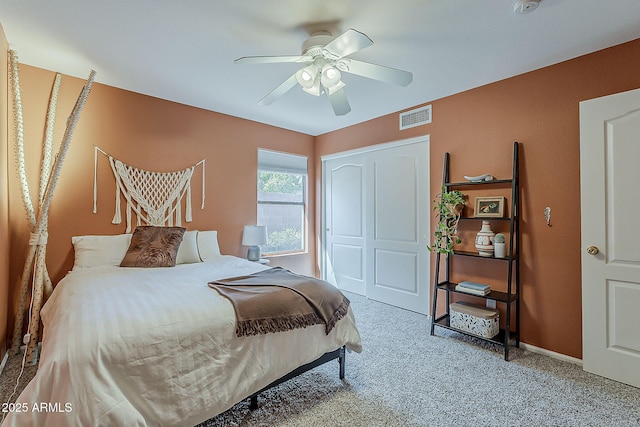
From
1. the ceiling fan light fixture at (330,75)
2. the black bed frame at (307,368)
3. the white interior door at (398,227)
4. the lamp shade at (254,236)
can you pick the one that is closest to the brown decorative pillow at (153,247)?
the lamp shade at (254,236)

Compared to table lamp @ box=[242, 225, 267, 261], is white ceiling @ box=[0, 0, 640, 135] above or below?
above

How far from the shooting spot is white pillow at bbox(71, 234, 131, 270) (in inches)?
107

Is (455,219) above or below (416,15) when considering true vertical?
below

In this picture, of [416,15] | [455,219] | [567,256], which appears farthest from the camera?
[455,219]

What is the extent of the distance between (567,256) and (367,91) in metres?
2.42

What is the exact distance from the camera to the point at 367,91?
10.5 feet

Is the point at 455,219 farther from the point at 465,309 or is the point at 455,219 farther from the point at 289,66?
the point at 289,66

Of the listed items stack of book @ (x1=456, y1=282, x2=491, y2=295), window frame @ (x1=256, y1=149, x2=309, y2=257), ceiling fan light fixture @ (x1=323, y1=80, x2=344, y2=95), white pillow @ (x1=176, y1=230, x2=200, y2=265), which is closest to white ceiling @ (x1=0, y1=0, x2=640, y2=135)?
ceiling fan light fixture @ (x1=323, y1=80, x2=344, y2=95)

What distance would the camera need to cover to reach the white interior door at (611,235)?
7.02 feet

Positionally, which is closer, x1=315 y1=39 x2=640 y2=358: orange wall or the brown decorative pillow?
x1=315 y1=39 x2=640 y2=358: orange wall

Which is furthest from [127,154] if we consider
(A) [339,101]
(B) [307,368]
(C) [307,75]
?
(B) [307,368]

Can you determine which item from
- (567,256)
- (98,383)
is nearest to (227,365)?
(98,383)

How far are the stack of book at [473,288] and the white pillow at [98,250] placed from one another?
131 inches

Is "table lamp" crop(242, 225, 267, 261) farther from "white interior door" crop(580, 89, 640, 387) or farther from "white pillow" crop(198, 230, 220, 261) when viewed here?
"white interior door" crop(580, 89, 640, 387)
